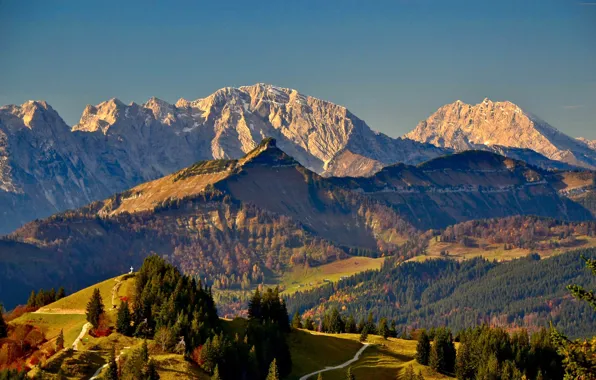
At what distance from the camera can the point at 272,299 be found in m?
198

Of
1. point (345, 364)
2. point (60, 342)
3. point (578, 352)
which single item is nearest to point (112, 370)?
point (60, 342)

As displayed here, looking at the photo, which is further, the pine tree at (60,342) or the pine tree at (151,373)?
the pine tree at (60,342)

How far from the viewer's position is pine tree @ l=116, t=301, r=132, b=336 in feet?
512

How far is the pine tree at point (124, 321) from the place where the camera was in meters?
156

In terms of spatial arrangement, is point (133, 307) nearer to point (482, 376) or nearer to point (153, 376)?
point (153, 376)

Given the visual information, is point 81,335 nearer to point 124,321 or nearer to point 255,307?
point 124,321

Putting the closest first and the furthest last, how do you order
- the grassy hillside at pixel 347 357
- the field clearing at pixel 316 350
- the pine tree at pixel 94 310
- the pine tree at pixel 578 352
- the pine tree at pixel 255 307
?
the pine tree at pixel 578 352 → the pine tree at pixel 94 310 → the grassy hillside at pixel 347 357 → the field clearing at pixel 316 350 → the pine tree at pixel 255 307

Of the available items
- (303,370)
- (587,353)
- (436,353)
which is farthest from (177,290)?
(587,353)

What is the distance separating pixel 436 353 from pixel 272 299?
43.0 m

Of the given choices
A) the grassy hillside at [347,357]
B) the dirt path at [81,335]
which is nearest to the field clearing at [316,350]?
the grassy hillside at [347,357]

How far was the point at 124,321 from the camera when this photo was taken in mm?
156500

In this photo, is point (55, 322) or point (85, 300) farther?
point (85, 300)

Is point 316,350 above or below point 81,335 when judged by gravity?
below

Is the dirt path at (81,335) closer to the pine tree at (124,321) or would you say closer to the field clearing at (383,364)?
the pine tree at (124,321)
